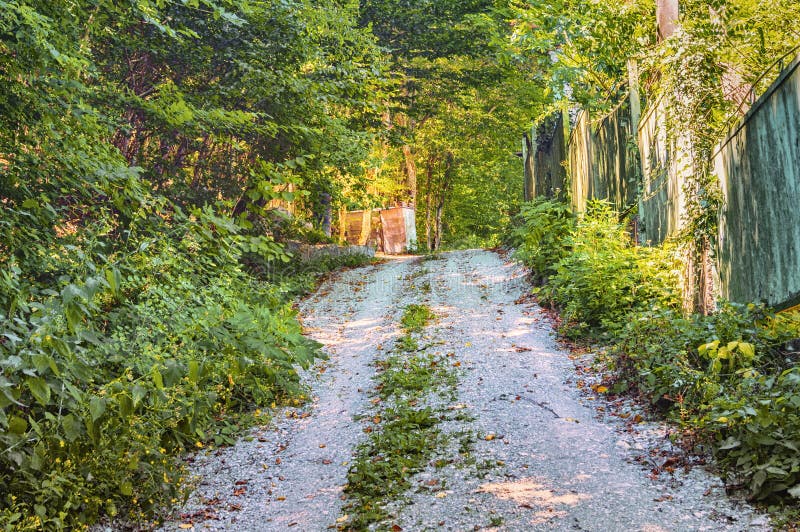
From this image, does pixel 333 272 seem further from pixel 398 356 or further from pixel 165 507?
pixel 165 507

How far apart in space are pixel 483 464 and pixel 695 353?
2.03m

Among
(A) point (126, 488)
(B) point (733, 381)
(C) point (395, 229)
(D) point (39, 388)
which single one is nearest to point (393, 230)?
(C) point (395, 229)

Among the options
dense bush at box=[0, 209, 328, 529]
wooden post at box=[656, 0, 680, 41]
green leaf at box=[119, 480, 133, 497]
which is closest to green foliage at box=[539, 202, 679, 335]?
wooden post at box=[656, 0, 680, 41]

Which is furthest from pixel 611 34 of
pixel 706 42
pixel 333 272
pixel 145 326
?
pixel 333 272

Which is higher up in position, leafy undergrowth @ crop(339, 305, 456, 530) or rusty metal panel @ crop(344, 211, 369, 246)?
rusty metal panel @ crop(344, 211, 369, 246)

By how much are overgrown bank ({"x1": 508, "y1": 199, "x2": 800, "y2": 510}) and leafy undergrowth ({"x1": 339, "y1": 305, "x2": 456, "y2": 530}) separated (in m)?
1.85

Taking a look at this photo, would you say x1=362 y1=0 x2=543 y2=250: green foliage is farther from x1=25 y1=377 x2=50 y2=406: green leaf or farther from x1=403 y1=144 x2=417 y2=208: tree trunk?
x1=25 y1=377 x2=50 y2=406: green leaf

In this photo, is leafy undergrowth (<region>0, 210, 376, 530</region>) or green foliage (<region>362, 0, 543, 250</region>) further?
green foliage (<region>362, 0, 543, 250</region>)

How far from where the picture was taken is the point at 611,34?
8.37 meters

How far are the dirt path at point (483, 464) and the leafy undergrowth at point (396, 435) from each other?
0.28 ft

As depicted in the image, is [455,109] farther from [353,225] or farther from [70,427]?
[70,427]

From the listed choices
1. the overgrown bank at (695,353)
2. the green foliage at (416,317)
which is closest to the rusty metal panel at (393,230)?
the green foliage at (416,317)

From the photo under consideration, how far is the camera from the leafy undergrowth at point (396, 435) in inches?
185

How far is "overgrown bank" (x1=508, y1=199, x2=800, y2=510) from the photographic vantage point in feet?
13.1
